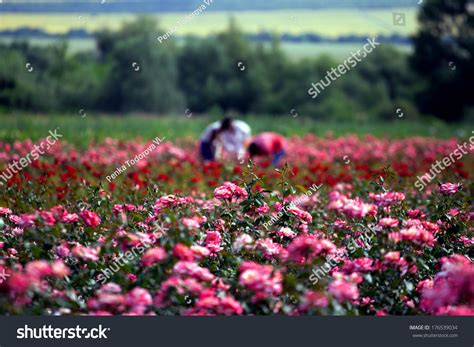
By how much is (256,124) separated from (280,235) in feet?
71.3

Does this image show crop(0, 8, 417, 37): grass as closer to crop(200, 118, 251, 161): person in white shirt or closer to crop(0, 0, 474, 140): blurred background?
crop(0, 0, 474, 140): blurred background

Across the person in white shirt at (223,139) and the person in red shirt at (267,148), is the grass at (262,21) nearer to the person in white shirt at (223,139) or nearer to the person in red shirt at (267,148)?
the person in white shirt at (223,139)

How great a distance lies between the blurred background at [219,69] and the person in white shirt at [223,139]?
15.3 meters

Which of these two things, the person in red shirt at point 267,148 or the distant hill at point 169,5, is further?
the distant hill at point 169,5

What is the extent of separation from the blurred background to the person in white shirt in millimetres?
15287

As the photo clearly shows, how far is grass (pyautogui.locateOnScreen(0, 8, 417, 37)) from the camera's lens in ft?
138

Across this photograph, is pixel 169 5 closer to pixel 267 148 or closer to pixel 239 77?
pixel 239 77

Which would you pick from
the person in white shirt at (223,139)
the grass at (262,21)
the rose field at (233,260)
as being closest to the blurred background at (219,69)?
the grass at (262,21)

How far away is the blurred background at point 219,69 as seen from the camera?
35.2 metres

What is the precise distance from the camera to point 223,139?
47.2 feet

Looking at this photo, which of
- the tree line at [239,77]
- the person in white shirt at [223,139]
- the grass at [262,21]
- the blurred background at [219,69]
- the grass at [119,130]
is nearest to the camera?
the person in white shirt at [223,139]

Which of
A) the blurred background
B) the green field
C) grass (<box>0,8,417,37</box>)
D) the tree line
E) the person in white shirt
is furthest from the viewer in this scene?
the green field

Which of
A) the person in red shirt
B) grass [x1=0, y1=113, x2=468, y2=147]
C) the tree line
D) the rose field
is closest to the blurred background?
the tree line

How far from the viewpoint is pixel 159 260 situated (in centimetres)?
411
